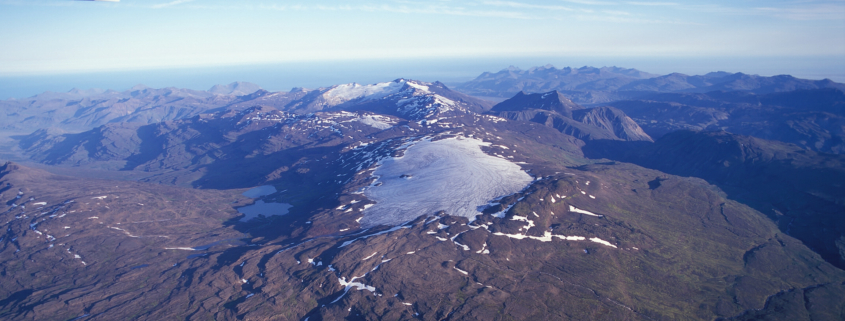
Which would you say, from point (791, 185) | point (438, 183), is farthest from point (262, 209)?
point (791, 185)

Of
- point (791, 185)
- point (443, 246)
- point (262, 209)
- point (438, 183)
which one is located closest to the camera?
point (443, 246)

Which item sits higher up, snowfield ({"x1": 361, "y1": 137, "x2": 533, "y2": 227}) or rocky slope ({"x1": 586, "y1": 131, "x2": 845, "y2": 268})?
snowfield ({"x1": 361, "y1": 137, "x2": 533, "y2": 227})

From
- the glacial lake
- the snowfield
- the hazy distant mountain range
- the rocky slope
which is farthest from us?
the glacial lake

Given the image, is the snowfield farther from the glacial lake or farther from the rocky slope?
the rocky slope

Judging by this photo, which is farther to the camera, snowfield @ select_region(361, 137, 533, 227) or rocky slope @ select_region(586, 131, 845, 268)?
rocky slope @ select_region(586, 131, 845, 268)

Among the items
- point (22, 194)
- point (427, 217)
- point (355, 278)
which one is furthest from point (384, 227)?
point (22, 194)

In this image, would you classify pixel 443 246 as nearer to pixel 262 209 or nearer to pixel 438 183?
pixel 438 183

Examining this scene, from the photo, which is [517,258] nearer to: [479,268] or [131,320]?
Answer: [479,268]

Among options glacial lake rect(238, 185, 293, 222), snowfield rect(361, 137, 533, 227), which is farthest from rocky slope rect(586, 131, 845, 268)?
glacial lake rect(238, 185, 293, 222)
